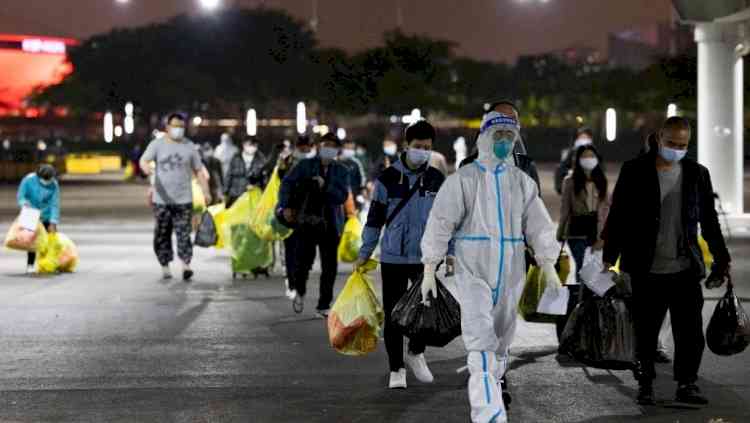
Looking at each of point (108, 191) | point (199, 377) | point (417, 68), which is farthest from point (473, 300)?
point (417, 68)

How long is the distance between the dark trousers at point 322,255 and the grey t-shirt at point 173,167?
3292 mm

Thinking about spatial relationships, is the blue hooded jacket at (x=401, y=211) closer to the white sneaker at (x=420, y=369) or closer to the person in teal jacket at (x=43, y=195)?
the white sneaker at (x=420, y=369)

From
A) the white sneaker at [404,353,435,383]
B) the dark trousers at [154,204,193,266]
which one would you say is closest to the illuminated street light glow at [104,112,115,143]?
the dark trousers at [154,204,193,266]

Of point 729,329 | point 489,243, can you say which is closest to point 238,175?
point 729,329

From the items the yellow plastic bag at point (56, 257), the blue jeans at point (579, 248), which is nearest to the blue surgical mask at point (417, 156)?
Result: the blue jeans at point (579, 248)

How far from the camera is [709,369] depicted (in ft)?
32.4

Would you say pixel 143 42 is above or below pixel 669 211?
above

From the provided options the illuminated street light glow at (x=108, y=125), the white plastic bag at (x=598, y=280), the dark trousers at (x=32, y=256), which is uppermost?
the illuminated street light glow at (x=108, y=125)

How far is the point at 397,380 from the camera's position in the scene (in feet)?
29.9

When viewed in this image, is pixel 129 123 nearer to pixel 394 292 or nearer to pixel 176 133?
pixel 176 133

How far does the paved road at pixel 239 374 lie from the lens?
326 inches

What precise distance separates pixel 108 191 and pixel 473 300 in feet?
128

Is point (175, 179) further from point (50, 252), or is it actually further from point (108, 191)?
point (108, 191)

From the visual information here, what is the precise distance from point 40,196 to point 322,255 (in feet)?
20.0
